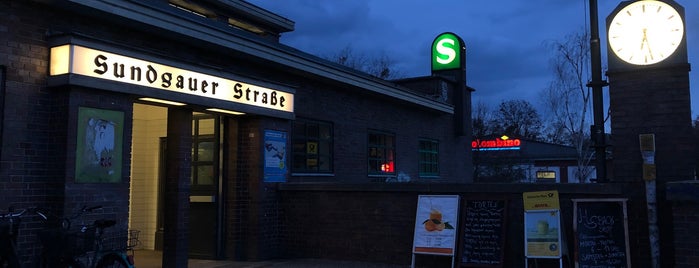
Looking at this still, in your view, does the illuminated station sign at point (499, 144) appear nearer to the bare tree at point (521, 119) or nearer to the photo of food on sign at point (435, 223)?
the bare tree at point (521, 119)

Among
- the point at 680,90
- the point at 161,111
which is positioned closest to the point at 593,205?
the point at 680,90

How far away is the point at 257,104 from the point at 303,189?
180cm

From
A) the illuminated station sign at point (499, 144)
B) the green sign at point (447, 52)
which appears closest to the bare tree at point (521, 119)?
the illuminated station sign at point (499, 144)

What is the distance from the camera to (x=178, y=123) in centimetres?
943

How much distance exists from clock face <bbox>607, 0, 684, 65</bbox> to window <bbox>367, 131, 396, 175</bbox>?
8.05 m

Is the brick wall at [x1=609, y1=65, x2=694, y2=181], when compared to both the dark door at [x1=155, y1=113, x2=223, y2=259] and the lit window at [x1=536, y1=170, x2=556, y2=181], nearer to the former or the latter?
the dark door at [x1=155, y1=113, x2=223, y2=259]

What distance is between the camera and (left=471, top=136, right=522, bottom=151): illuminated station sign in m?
53.2

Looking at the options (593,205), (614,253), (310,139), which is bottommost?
(614,253)

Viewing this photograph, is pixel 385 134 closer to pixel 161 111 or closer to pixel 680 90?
pixel 161 111

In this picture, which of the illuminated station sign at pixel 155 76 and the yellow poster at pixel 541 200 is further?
the yellow poster at pixel 541 200

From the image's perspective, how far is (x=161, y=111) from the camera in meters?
12.0

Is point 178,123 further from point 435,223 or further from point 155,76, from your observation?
point 435,223

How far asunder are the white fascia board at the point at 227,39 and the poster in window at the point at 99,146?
1.42 meters

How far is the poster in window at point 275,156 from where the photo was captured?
10.9 metres
